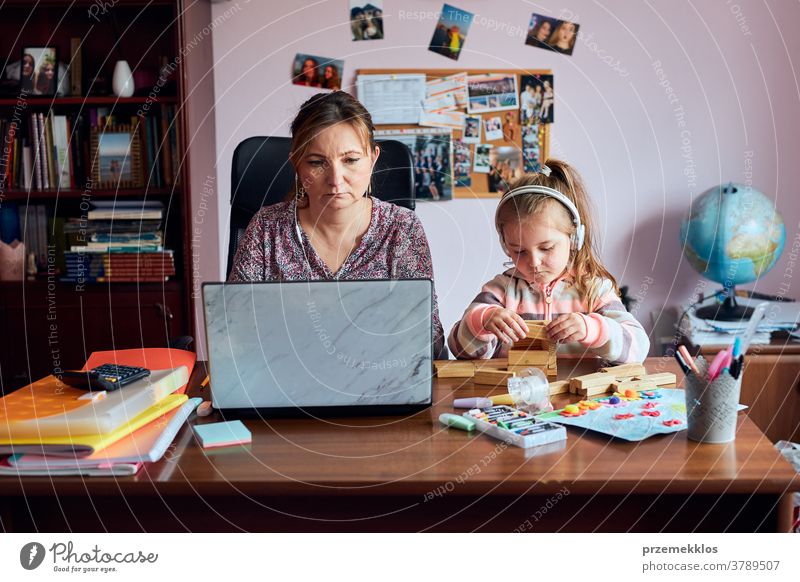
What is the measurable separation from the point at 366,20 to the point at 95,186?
125 centimetres

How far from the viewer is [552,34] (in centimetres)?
329

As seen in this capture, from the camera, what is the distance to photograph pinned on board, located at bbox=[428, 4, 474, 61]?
3301mm

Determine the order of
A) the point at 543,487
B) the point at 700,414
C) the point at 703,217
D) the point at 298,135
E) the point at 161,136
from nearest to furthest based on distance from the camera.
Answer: the point at 543,487 < the point at 700,414 < the point at 298,135 < the point at 703,217 < the point at 161,136

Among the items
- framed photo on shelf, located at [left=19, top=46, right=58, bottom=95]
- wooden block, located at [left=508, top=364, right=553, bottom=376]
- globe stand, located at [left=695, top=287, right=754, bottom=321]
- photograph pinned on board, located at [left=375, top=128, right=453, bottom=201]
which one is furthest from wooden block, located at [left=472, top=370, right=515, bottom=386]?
framed photo on shelf, located at [left=19, top=46, right=58, bottom=95]

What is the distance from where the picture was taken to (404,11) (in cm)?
327

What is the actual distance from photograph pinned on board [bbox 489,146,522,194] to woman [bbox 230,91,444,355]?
52.2 inches

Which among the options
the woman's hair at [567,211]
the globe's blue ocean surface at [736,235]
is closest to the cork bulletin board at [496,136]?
the globe's blue ocean surface at [736,235]

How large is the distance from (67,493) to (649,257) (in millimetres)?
2768

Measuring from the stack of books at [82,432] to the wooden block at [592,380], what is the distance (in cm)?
65

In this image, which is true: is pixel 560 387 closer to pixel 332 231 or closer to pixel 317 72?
pixel 332 231

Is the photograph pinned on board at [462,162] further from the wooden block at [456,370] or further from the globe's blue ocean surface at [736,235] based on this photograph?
the wooden block at [456,370]

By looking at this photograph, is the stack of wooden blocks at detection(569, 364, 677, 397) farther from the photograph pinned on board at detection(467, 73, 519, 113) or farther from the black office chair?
the photograph pinned on board at detection(467, 73, 519, 113)

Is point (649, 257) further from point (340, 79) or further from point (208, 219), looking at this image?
point (208, 219)
